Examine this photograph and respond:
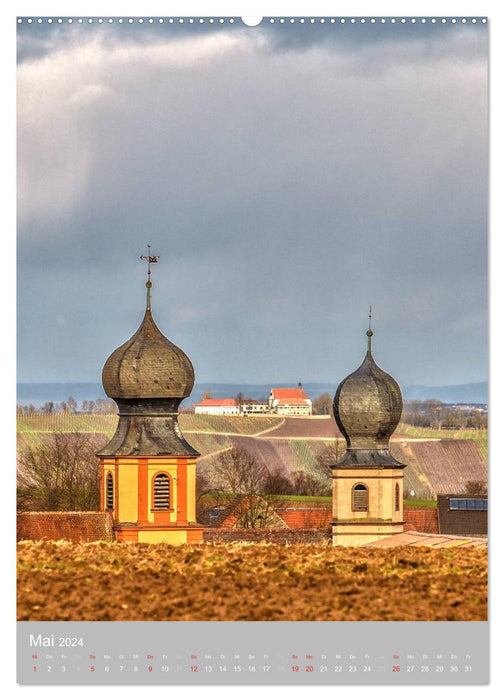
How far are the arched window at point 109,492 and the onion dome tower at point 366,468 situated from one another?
7.58 meters

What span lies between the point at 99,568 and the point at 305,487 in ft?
119

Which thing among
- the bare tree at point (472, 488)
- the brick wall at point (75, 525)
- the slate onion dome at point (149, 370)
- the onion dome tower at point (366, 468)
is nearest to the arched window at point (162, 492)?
the brick wall at point (75, 525)

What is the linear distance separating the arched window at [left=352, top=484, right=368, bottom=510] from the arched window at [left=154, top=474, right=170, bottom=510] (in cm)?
855

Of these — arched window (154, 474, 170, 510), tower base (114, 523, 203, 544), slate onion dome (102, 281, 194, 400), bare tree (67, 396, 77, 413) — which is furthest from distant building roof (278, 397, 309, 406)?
slate onion dome (102, 281, 194, 400)

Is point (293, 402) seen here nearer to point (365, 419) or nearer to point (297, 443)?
point (297, 443)

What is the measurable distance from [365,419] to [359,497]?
2335 mm

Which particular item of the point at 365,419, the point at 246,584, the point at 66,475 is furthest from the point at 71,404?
the point at 365,419

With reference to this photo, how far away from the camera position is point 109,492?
48.8 m

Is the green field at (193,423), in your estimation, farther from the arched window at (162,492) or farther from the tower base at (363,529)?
the tower base at (363,529)

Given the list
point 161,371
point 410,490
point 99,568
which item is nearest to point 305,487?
point 410,490

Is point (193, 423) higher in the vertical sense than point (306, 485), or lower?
higher

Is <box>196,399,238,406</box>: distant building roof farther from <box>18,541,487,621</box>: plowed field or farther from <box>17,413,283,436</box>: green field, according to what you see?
<box>18,541,487,621</box>: plowed field

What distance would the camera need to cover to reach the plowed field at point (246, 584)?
20781 millimetres

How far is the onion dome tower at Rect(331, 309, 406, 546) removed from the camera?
53.7m
